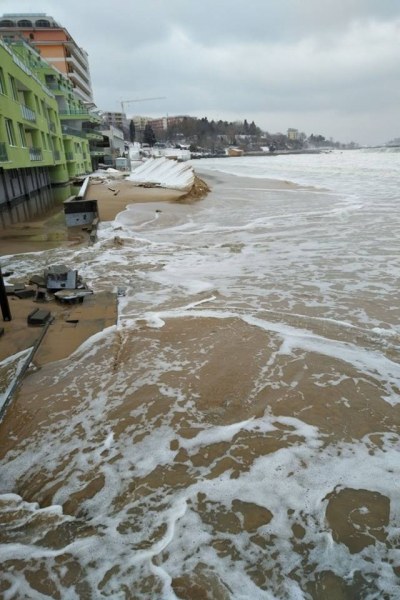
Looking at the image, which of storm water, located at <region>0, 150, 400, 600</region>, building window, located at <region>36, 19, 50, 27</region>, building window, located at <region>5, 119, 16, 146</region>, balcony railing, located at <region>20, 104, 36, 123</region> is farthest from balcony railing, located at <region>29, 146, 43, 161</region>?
building window, located at <region>36, 19, 50, 27</region>

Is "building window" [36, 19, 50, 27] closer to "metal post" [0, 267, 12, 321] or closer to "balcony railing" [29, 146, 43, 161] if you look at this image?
"balcony railing" [29, 146, 43, 161]

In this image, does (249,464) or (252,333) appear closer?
(249,464)

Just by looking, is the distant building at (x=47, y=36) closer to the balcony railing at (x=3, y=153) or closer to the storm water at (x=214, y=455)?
the balcony railing at (x=3, y=153)

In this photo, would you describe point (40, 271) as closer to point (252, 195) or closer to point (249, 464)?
point (249, 464)

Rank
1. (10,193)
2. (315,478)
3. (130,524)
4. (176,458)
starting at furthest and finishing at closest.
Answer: (10,193) < (176,458) < (315,478) < (130,524)

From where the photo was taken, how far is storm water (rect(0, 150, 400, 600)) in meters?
2.61

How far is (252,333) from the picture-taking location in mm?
5902

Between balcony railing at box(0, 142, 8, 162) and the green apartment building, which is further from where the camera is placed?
the green apartment building

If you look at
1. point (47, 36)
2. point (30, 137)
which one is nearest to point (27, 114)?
point (30, 137)

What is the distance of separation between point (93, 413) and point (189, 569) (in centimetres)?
202

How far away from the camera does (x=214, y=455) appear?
3.58 metres

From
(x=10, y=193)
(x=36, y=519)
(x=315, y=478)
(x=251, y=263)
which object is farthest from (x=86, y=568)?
(x=10, y=193)

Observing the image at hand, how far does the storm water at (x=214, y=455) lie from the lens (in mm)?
2609

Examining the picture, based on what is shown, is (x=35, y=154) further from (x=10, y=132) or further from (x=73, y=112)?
(x=73, y=112)
